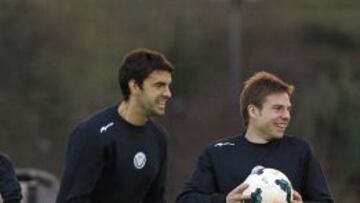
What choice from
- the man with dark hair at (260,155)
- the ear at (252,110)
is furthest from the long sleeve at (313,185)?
the ear at (252,110)

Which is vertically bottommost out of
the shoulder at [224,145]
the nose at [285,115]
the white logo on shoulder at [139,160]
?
the white logo on shoulder at [139,160]

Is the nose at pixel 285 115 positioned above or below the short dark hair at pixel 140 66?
below

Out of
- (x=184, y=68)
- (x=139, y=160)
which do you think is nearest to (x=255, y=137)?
(x=139, y=160)

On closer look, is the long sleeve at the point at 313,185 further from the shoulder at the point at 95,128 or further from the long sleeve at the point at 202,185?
the shoulder at the point at 95,128

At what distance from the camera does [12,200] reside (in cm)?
785

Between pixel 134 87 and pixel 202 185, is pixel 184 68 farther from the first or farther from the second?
pixel 202 185

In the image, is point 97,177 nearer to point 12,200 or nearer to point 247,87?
point 12,200

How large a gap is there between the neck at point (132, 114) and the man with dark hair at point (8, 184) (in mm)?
836

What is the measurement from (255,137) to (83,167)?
1.18 meters

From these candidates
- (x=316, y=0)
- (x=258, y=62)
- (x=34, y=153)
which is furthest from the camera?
(x=316, y=0)

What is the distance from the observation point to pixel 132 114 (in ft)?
27.3

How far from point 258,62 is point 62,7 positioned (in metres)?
6.34

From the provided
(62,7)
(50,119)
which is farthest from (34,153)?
(62,7)

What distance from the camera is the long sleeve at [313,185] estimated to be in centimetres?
756
